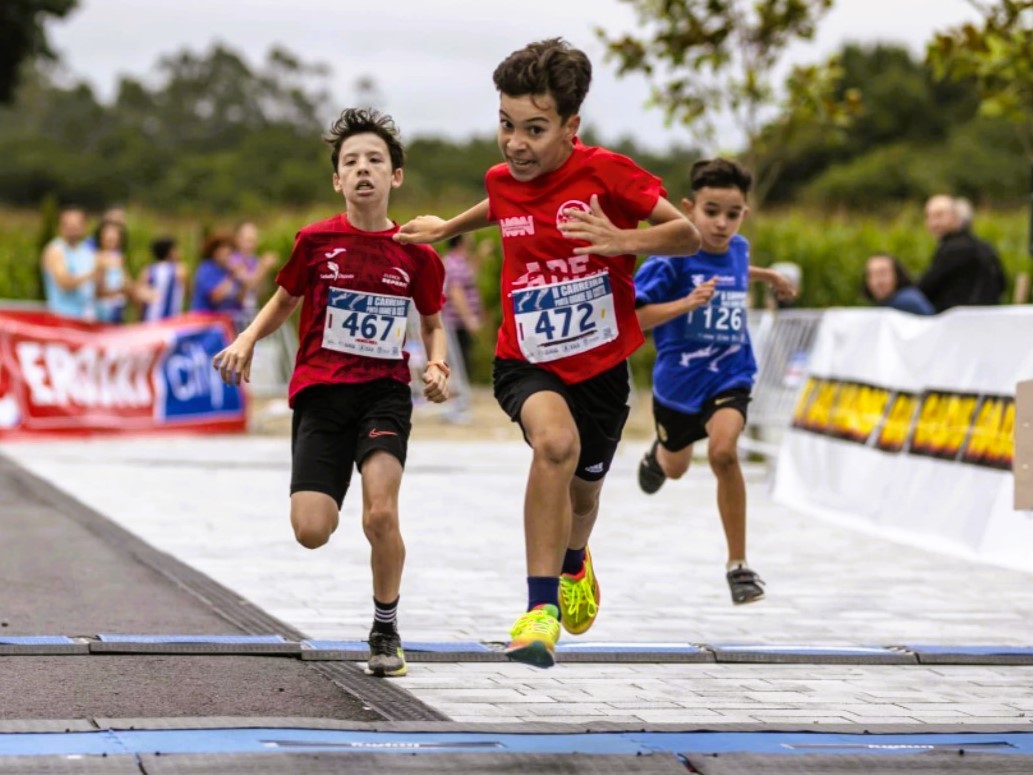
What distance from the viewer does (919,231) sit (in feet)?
91.9

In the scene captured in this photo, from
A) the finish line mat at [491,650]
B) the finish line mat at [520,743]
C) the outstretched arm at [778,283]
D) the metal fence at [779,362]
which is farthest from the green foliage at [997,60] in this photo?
the finish line mat at [520,743]

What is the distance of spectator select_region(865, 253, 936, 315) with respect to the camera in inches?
567

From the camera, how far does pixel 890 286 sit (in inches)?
577

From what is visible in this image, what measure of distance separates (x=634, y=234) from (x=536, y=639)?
129 cm

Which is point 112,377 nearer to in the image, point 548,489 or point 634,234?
point 548,489

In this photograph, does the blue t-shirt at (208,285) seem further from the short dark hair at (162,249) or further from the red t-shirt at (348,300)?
the red t-shirt at (348,300)

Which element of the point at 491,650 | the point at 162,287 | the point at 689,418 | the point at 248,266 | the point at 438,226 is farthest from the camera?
the point at 248,266

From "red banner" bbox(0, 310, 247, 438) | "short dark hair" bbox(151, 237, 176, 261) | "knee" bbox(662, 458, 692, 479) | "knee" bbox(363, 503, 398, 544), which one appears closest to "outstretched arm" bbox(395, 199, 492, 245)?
"knee" bbox(363, 503, 398, 544)

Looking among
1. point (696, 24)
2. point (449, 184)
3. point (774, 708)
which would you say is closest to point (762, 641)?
point (774, 708)

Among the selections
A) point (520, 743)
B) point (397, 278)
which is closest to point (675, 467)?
point (397, 278)

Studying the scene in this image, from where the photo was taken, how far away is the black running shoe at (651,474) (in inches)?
383

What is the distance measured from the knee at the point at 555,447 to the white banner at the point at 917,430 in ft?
14.2

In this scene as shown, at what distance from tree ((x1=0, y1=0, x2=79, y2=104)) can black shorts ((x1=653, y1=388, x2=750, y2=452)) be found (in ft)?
122

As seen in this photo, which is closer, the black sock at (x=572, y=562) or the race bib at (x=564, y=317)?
the race bib at (x=564, y=317)
